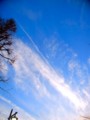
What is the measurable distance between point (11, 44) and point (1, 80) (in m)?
2.72

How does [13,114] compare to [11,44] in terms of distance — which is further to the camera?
[11,44]

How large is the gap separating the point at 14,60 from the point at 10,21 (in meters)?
2.98

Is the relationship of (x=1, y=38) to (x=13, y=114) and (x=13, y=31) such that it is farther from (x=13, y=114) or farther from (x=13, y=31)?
(x=13, y=114)

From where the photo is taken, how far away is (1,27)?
13.0m

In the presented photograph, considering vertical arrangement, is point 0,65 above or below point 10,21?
below

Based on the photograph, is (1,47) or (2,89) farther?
(1,47)

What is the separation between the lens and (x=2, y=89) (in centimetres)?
1127

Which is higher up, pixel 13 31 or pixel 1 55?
pixel 13 31

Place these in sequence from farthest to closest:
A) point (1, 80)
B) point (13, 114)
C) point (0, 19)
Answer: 1. point (0, 19)
2. point (1, 80)
3. point (13, 114)

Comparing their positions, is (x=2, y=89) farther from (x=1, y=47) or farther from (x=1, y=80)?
(x=1, y=47)

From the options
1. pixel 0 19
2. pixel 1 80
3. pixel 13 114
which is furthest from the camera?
pixel 0 19

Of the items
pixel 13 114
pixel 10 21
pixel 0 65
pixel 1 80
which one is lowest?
pixel 13 114

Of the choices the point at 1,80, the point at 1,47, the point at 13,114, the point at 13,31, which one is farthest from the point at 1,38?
the point at 13,114

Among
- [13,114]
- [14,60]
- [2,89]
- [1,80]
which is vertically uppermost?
[14,60]
